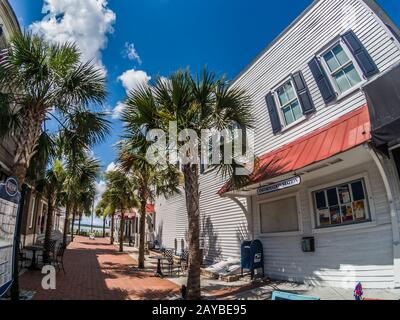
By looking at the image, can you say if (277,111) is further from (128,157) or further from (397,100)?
(128,157)

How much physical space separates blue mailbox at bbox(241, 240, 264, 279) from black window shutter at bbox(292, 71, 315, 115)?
442 centimetres

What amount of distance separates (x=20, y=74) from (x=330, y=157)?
279 inches

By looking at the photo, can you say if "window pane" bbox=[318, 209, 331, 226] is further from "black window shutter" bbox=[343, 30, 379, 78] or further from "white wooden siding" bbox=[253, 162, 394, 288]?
"black window shutter" bbox=[343, 30, 379, 78]

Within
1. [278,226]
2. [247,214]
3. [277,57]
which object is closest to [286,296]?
[278,226]

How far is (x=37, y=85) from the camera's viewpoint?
6.74 m

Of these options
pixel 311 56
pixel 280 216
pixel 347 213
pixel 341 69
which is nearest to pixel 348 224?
pixel 347 213

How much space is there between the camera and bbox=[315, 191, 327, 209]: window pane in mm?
7606

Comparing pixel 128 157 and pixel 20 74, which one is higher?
pixel 20 74

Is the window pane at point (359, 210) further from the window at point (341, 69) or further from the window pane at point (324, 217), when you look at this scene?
the window at point (341, 69)

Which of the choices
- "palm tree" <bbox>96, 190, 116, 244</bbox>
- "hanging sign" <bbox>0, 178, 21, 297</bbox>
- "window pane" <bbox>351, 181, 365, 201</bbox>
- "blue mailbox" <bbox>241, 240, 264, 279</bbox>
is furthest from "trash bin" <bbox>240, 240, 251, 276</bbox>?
"palm tree" <bbox>96, 190, 116, 244</bbox>

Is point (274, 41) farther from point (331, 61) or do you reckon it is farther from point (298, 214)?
point (298, 214)

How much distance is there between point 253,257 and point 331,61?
20.4ft

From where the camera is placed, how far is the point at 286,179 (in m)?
7.18

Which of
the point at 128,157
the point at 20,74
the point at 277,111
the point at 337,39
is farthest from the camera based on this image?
the point at 128,157
